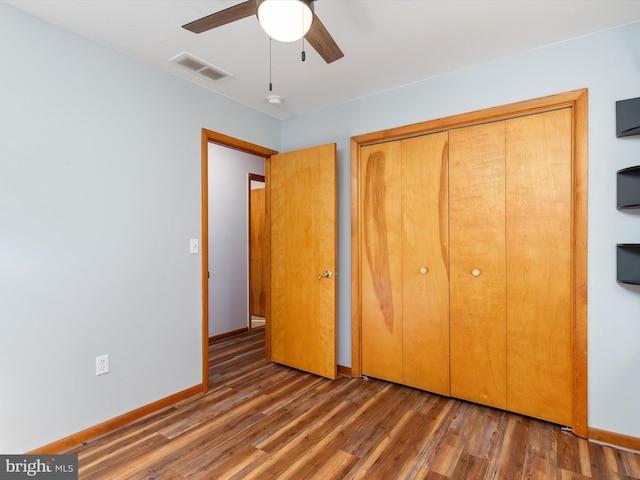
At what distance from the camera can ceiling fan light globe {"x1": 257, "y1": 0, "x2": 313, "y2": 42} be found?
121 cm

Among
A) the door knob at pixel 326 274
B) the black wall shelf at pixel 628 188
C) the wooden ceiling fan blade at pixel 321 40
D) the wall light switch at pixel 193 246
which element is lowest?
the door knob at pixel 326 274

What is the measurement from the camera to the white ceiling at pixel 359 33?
185cm

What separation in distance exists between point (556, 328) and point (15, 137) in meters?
3.45

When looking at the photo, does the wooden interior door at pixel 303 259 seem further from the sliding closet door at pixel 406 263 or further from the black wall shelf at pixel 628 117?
the black wall shelf at pixel 628 117

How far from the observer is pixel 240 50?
7.50ft

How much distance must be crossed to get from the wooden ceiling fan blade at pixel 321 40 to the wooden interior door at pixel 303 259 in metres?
1.35

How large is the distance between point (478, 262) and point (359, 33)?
177cm

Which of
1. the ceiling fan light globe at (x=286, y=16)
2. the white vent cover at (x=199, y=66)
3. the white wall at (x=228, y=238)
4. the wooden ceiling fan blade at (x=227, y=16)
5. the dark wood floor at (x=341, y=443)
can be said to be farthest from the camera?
the white wall at (x=228, y=238)

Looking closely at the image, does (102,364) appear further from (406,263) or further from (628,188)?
(628,188)

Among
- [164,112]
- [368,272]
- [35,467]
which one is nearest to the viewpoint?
[35,467]

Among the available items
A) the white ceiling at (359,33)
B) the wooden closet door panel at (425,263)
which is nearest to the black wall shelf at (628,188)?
the white ceiling at (359,33)

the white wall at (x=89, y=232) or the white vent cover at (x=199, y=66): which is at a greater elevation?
the white vent cover at (x=199, y=66)

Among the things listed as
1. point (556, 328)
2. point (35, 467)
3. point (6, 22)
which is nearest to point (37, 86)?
point (6, 22)

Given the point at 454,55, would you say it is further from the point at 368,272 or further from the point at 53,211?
the point at 53,211
